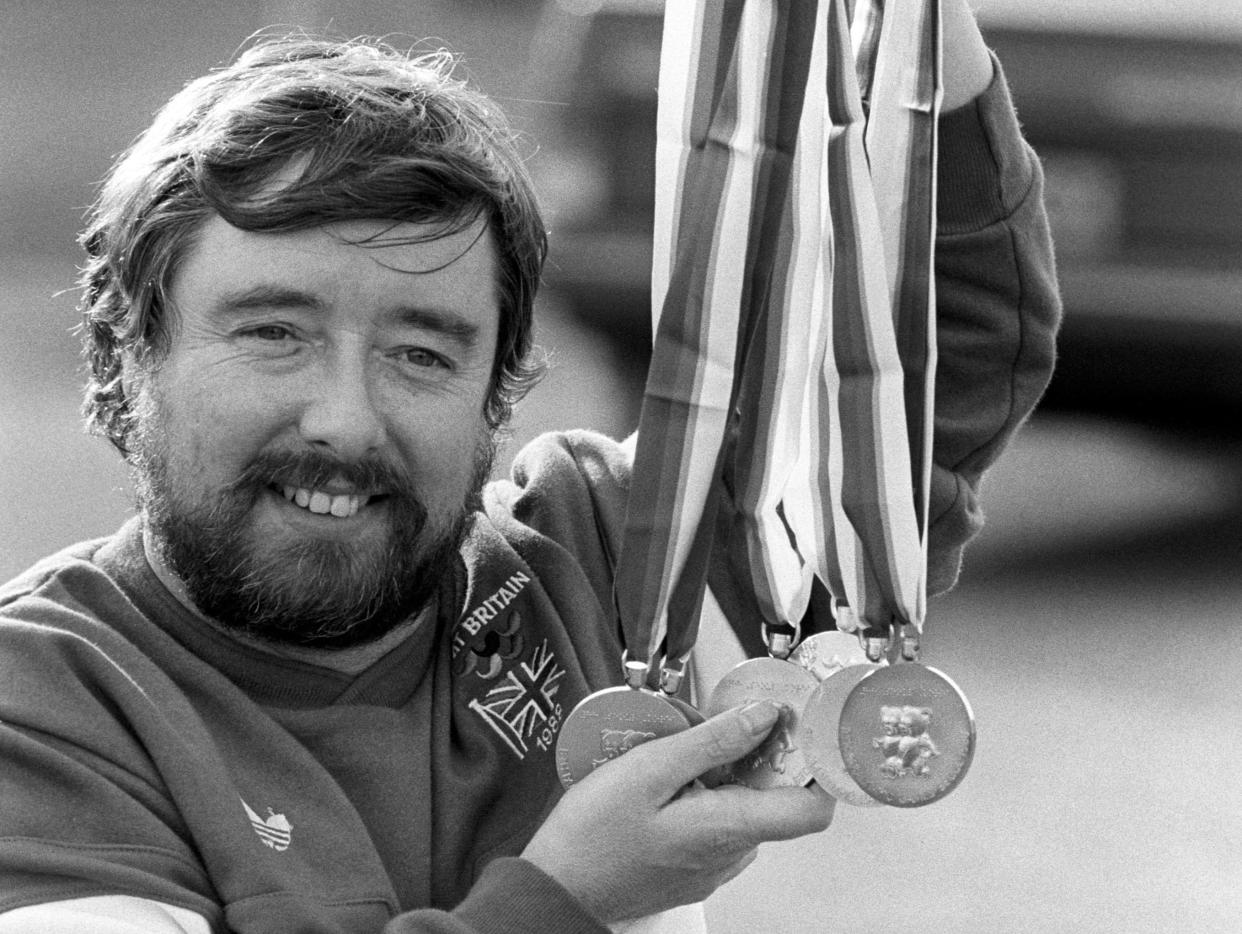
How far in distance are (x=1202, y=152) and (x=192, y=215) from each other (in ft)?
15.7

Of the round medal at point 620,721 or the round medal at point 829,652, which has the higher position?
the round medal at point 829,652

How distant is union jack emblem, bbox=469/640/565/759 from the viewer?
5.63ft

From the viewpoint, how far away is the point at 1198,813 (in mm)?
3449

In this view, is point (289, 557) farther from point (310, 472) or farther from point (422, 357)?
point (422, 357)

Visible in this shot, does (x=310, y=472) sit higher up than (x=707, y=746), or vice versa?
(x=310, y=472)

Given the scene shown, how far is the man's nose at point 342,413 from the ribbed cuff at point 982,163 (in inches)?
23.4

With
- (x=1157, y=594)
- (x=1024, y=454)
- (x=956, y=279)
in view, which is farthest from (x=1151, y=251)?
(x=956, y=279)

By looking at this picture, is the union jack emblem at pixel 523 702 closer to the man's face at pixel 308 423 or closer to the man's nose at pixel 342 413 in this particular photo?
the man's face at pixel 308 423

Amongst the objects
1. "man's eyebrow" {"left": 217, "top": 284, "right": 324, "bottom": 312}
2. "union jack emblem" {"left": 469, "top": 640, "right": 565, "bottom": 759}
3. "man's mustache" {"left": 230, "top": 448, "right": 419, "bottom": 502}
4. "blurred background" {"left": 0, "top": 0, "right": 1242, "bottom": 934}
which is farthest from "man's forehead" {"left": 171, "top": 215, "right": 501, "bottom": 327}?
"blurred background" {"left": 0, "top": 0, "right": 1242, "bottom": 934}

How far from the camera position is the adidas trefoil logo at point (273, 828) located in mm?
1514

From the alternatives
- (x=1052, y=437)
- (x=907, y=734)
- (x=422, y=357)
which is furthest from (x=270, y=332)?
(x=1052, y=437)

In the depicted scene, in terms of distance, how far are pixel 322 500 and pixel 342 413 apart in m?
0.08

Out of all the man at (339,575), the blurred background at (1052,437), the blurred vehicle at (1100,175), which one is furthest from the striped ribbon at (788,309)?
the blurred vehicle at (1100,175)

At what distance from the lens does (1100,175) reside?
19.1 feet
